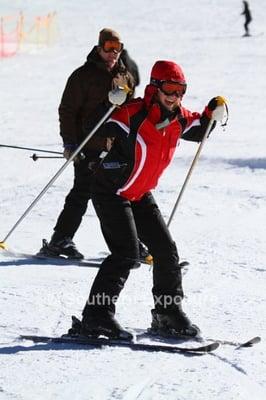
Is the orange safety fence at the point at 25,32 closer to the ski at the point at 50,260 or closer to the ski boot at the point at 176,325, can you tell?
the ski at the point at 50,260

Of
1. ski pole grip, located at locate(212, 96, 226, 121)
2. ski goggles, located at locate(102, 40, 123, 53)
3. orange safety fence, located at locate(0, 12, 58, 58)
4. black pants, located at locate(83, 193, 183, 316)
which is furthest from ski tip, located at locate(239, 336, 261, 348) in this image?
orange safety fence, located at locate(0, 12, 58, 58)

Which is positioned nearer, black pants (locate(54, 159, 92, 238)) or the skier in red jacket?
the skier in red jacket

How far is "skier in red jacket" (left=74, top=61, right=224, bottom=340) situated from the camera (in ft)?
16.2

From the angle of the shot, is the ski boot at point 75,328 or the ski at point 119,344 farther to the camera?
the ski boot at point 75,328

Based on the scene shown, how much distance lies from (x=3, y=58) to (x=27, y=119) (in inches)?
463

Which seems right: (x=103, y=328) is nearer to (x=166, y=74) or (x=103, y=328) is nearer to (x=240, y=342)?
(x=240, y=342)

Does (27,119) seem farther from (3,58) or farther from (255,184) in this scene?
(3,58)

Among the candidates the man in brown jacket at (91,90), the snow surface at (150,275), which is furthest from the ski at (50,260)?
the man in brown jacket at (91,90)

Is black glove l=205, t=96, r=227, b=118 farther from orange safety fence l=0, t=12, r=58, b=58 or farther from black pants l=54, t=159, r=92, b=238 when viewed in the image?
orange safety fence l=0, t=12, r=58, b=58

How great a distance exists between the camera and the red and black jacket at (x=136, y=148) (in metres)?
4.92

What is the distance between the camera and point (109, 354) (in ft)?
16.1

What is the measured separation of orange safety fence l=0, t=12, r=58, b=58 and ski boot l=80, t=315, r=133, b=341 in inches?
1011

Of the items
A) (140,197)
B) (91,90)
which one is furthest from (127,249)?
(91,90)

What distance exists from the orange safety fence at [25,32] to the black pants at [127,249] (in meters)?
25.6
